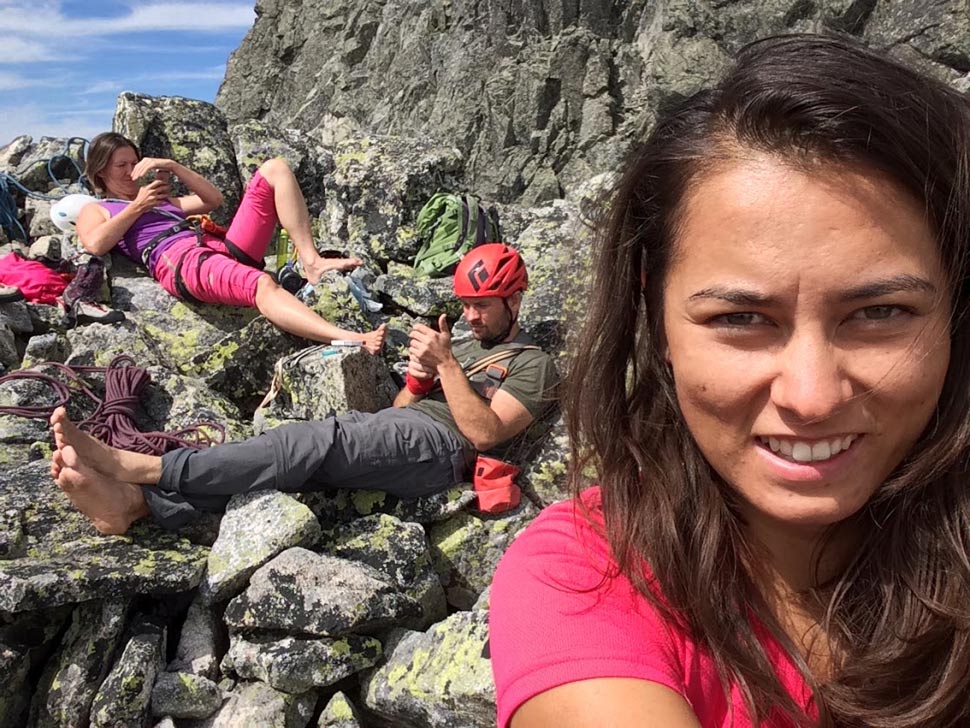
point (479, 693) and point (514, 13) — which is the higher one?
point (514, 13)

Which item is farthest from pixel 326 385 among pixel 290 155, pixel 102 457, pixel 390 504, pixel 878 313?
pixel 878 313

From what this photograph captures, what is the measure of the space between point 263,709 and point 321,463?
174 cm

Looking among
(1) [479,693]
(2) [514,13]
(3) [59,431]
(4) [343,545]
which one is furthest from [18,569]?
(2) [514,13]

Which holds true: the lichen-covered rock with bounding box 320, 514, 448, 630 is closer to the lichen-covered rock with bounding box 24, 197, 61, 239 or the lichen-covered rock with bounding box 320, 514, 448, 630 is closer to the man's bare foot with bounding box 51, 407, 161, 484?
the man's bare foot with bounding box 51, 407, 161, 484

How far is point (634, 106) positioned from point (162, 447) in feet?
137

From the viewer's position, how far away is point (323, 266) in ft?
27.6

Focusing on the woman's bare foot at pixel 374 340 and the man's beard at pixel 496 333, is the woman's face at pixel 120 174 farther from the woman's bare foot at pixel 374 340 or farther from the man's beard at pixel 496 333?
the man's beard at pixel 496 333

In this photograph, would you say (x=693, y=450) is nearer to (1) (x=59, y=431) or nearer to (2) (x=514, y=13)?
(1) (x=59, y=431)

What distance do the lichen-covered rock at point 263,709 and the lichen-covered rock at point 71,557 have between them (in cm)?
79

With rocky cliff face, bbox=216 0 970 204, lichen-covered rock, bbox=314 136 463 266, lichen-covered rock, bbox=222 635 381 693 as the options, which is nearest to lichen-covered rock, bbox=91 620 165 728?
lichen-covered rock, bbox=222 635 381 693

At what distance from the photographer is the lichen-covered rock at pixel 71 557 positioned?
4363mm

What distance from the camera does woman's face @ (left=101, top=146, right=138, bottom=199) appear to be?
8.91 metres

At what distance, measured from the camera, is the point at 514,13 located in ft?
154

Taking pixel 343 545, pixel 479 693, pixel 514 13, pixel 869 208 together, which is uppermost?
pixel 514 13
